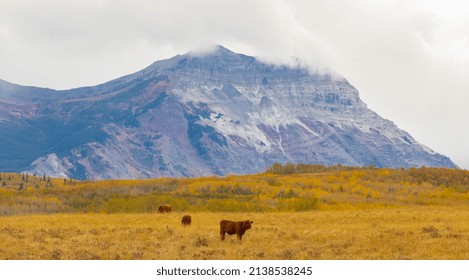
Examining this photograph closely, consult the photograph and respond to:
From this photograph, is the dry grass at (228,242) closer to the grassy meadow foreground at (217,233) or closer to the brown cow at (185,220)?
the grassy meadow foreground at (217,233)

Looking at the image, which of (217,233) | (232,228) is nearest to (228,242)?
(232,228)

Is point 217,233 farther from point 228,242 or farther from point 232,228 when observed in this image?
point 228,242

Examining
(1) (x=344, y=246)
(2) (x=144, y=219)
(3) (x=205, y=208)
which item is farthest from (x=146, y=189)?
(1) (x=344, y=246)

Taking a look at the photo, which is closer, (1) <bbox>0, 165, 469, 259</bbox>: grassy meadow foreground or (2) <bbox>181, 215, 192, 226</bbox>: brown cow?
(1) <bbox>0, 165, 469, 259</bbox>: grassy meadow foreground

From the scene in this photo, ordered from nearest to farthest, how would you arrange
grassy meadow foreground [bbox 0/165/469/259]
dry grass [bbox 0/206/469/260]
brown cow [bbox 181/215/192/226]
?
dry grass [bbox 0/206/469/260] → grassy meadow foreground [bbox 0/165/469/259] → brown cow [bbox 181/215/192/226]

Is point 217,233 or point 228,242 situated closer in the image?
point 228,242

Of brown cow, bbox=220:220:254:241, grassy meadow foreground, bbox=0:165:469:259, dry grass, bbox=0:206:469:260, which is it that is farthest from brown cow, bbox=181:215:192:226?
brown cow, bbox=220:220:254:241

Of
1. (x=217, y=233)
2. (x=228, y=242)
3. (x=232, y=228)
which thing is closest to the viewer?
(x=228, y=242)

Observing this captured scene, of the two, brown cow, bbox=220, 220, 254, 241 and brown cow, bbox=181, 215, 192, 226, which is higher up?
brown cow, bbox=220, 220, 254, 241

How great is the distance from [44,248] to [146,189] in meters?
73.9

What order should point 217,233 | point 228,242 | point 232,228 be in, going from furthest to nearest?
1. point 217,233
2. point 232,228
3. point 228,242

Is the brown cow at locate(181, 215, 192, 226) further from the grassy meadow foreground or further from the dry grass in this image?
the grassy meadow foreground

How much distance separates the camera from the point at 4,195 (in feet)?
303

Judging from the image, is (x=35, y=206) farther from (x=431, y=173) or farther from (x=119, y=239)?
(x=431, y=173)
